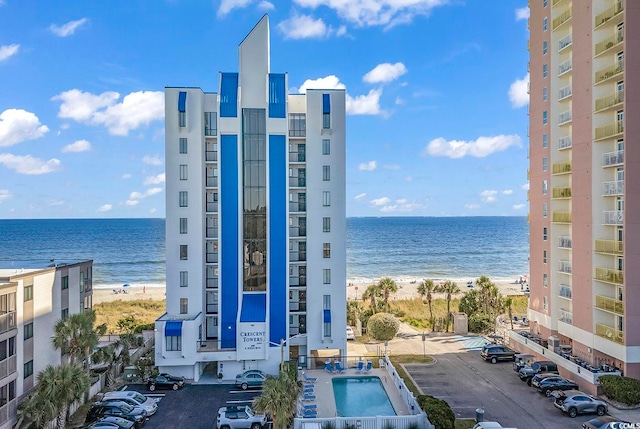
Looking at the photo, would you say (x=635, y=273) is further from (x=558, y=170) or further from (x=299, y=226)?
(x=299, y=226)

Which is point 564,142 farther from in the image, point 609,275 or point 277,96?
point 277,96

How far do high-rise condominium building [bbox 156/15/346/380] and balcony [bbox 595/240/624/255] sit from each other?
1644cm

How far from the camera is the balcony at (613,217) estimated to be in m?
26.8

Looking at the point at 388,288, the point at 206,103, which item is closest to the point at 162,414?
the point at 206,103

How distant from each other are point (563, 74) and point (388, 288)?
24.3 meters

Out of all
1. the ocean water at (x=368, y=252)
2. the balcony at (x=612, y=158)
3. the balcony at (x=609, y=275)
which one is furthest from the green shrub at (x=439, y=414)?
the ocean water at (x=368, y=252)

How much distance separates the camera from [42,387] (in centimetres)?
1953

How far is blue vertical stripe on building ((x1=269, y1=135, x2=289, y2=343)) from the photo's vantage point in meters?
31.8

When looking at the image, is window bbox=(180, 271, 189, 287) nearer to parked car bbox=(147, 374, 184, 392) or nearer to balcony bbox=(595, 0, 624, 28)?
parked car bbox=(147, 374, 184, 392)

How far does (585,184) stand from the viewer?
29.8 m

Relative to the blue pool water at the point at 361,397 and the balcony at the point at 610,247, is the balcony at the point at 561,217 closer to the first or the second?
the balcony at the point at 610,247

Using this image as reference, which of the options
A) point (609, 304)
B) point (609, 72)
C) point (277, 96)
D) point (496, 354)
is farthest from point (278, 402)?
point (609, 72)

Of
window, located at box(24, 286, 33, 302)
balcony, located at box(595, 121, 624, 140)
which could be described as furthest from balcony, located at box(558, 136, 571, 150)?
window, located at box(24, 286, 33, 302)

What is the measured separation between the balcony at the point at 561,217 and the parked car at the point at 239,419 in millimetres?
24631
